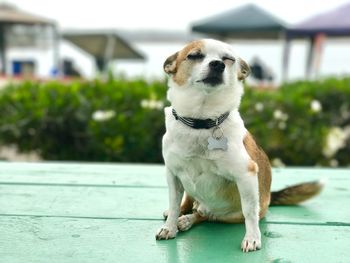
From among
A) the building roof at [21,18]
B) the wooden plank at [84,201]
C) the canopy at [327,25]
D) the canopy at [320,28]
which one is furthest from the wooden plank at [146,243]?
the building roof at [21,18]

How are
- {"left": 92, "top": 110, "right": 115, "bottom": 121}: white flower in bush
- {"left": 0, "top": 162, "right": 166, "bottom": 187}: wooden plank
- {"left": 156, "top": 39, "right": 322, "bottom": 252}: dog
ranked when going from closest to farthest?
{"left": 156, "top": 39, "right": 322, "bottom": 252}: dog < {"left": 0, "top": 162, "right": 166, "bottom": 187}: wooden plank < {"left": 92, "top": 110, "right": 115, "bottom": 121}: white flower in bush

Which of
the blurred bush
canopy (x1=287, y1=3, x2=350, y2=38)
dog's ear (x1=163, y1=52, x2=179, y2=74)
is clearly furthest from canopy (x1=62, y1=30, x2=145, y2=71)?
dog's ear (x1=163, y1=52, x2=179, y2=74)

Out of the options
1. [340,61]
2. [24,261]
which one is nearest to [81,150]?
[24,261]

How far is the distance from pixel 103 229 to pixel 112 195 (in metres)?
0.53

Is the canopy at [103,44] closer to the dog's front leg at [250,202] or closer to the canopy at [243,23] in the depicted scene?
the canopy at [243,23]

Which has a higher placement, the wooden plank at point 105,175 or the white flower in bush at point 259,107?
the white flower in bush at point 259,107

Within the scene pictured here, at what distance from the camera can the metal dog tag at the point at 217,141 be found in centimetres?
160

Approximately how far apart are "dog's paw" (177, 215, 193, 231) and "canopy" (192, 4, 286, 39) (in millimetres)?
10435

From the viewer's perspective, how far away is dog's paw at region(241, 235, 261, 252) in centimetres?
157

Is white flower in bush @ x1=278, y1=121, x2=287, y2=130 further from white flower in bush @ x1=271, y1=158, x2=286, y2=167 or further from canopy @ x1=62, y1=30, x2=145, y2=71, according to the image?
canopy @ x1=62, y1=30, x2=145, y2=71

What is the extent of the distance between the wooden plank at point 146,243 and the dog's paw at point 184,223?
0.07 feet

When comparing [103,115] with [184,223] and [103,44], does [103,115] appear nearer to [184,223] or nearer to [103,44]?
[184,223]

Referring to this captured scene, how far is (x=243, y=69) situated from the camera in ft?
5.65

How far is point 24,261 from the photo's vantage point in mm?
1457
